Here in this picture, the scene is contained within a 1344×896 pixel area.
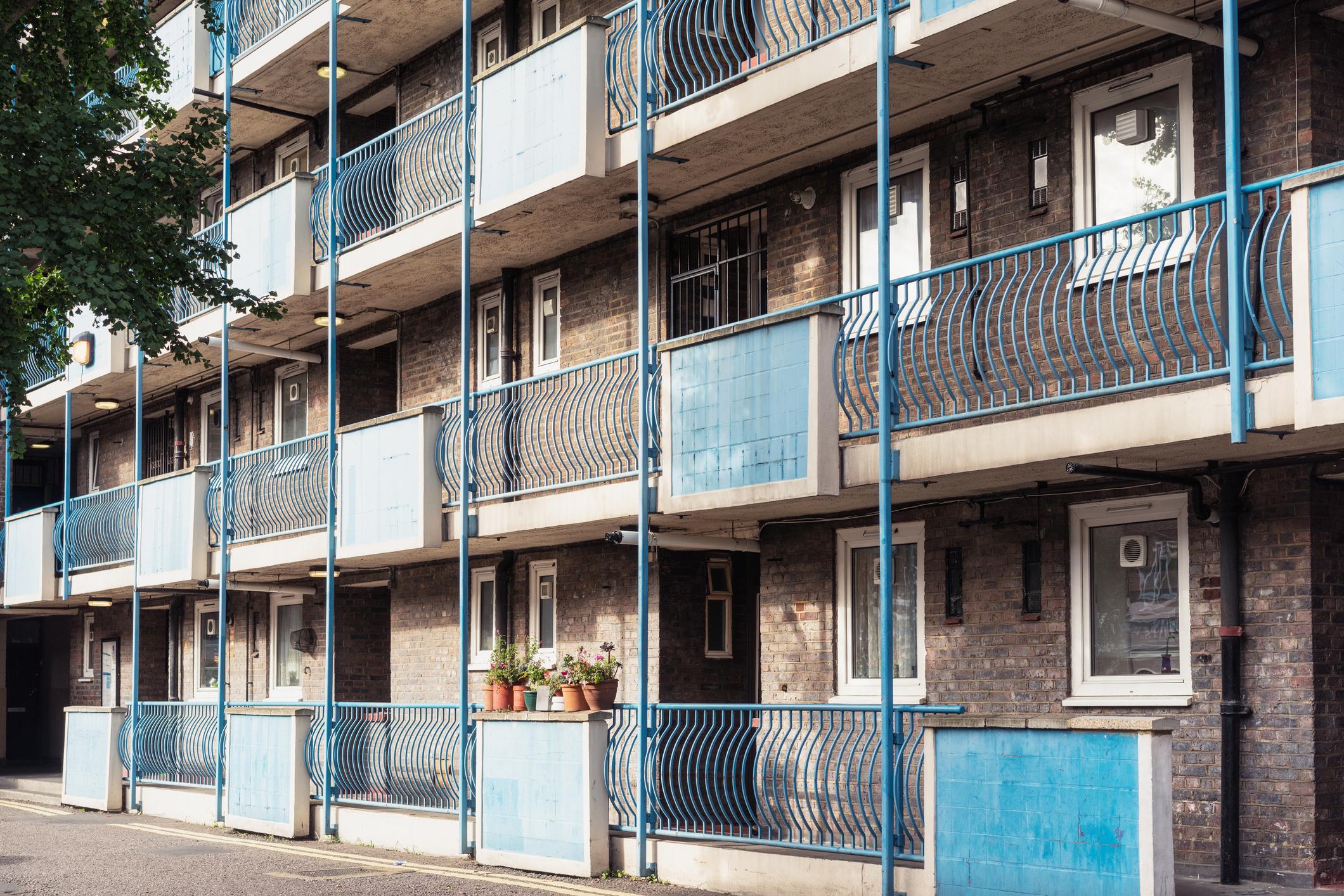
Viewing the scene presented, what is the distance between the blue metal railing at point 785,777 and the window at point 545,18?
7577 millimetres

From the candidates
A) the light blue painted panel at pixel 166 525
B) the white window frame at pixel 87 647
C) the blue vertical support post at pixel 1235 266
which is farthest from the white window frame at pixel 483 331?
the white window frame at pixel 87 647

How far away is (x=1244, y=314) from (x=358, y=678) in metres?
15.3

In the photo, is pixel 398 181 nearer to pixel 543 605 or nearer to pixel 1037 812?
pixel 543 605

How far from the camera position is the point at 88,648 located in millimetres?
29672

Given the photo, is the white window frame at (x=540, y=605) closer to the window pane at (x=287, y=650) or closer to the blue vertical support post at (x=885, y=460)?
the window pane at (x=287, y=650)

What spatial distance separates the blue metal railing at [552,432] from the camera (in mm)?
14383

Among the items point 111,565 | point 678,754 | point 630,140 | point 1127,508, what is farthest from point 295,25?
point 1127,508

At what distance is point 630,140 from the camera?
1445cm

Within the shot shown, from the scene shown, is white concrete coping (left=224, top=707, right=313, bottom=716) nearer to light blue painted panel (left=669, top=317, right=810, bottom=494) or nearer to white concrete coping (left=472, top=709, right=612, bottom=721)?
white concrete coping (left=472, top=709, right=612, bottom=721)

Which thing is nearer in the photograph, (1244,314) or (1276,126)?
(1244,314)

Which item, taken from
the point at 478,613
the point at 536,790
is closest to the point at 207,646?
the point at 478,613

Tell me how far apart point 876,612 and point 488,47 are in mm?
8876

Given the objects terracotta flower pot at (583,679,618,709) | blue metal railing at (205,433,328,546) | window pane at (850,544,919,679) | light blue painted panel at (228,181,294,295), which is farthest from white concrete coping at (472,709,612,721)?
light blue painted panel at (228,181,294,295)

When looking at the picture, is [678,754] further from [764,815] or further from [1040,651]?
[1040,651]
